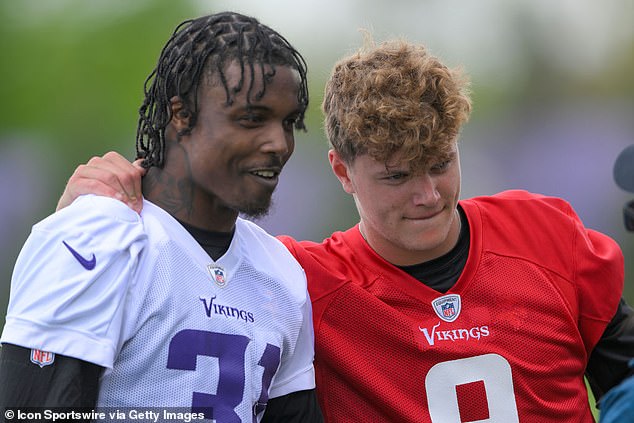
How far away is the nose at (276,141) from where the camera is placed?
2.58m

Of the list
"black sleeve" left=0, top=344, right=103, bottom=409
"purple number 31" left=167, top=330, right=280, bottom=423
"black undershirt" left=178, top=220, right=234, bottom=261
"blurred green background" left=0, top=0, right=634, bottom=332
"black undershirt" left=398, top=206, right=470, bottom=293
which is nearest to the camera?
"black sleeve" left=0, top=344, right=103, bottom=409

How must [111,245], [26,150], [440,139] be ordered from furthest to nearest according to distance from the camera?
[26,150] < [440,139] < [111,245]

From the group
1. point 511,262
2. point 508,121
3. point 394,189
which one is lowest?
point 508,121

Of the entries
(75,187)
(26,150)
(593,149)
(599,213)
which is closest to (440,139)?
(75,187)

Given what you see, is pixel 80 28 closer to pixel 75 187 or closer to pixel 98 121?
pixel 98 121

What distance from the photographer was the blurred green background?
38.1ft

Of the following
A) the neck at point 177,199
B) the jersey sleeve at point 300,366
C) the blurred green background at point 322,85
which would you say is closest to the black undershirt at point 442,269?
the jersey sleeve at point 300,366

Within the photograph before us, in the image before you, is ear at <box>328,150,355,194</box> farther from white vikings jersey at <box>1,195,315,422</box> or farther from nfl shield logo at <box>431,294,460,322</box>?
white vikings jersey at <box>1,195,315,422</box>

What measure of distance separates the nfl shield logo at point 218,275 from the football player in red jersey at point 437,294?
1.85 ft

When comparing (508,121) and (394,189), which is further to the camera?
(508,121)

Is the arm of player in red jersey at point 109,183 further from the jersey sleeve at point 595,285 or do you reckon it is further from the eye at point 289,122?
the jersey sleeve at point 595,285

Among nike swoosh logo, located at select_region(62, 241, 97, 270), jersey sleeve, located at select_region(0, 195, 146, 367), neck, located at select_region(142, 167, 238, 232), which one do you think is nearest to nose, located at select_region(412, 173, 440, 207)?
neck, located at select_region(142, 167, 238, 232)

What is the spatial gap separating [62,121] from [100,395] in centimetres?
1288

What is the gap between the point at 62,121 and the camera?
14656 mm
